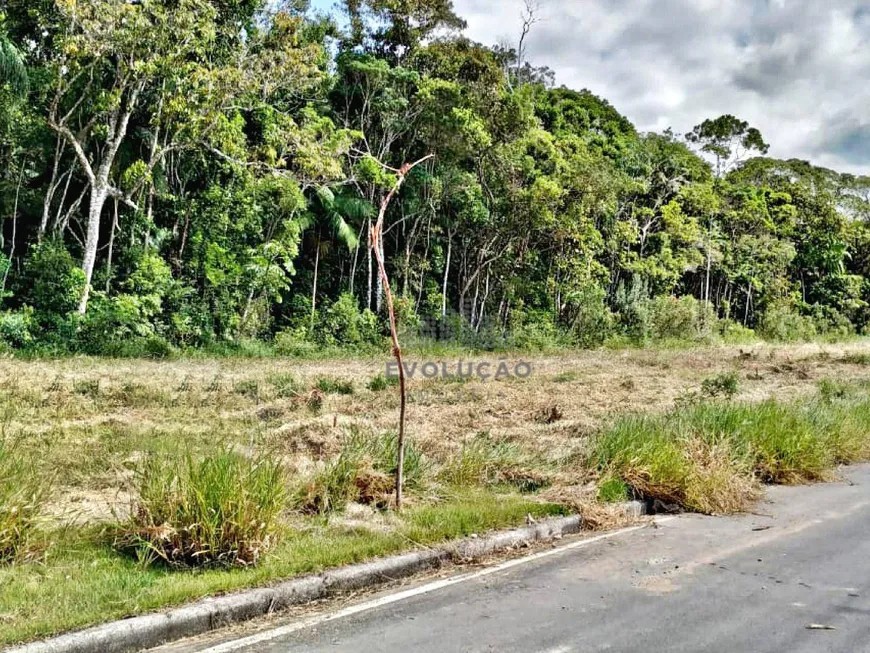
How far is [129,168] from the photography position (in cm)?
1922

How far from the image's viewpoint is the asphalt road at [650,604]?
397cm

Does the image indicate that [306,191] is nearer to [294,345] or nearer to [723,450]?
[294,345]

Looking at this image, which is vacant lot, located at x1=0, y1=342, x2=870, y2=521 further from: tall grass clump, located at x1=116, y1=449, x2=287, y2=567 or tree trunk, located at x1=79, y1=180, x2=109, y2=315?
tree trunk, located at x1=79, y1=180, x2=109, y2=315

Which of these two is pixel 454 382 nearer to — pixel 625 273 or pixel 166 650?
pixel 166 650

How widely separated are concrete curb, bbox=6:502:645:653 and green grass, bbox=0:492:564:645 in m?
0.10

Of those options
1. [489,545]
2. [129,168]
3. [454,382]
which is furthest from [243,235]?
[489,545]

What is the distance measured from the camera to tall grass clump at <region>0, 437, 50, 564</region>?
463cm

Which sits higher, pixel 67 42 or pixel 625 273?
pixel 67 42

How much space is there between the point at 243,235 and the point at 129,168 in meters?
4.35

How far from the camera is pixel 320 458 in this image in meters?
7.67

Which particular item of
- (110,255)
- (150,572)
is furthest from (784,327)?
(150,572)

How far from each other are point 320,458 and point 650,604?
3997mm

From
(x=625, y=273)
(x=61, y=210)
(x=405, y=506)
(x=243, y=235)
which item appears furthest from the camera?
(x=625, y=273)

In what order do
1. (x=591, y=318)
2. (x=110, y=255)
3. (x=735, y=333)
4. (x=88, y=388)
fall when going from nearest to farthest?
1. (x=88, y=388)
2. (x=110, y=255)
3. (x=591, y=318)
4. (x=735, y=333)
